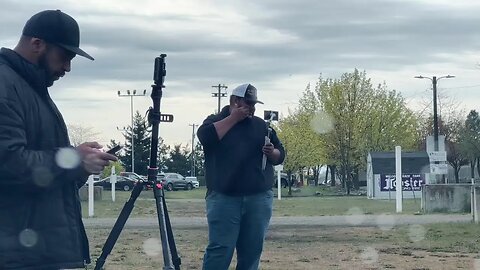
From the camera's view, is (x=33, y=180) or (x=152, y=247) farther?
(x=152, y=247)

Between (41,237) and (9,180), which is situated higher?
(9,180)

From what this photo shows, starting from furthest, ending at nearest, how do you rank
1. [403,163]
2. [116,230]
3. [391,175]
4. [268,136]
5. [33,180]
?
[403,163] → [391,175] → [268,136] → [116,230] → [33,180]

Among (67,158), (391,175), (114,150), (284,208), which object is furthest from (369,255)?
(391,175)

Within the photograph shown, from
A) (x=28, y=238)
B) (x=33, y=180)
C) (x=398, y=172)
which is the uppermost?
(x=398, y=172)

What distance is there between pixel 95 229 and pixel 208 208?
10.9m

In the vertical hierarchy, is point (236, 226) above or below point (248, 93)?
below

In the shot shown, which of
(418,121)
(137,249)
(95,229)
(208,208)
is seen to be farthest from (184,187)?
(208,208)

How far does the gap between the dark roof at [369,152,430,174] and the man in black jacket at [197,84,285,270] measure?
4189cm

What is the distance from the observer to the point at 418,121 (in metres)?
71.5

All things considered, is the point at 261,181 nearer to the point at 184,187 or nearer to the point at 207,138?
the point at 207,138

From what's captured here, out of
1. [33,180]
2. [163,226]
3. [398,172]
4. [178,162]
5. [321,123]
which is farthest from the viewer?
[178,162]

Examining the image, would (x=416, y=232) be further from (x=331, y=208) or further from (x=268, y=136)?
(x=331, y=208)

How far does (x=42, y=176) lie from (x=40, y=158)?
78 millimetres

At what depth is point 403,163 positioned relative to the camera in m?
49.9
